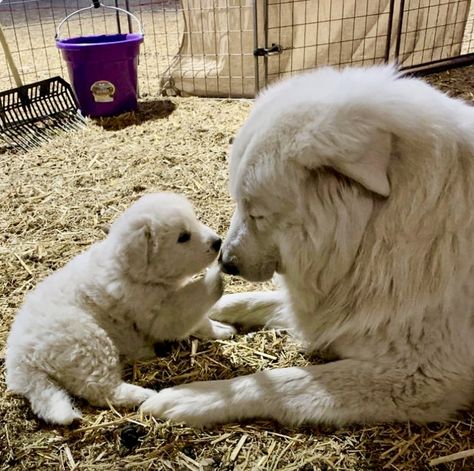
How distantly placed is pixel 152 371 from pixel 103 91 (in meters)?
3.96

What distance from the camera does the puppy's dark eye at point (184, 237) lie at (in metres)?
2.38

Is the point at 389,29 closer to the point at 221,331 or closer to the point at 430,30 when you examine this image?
the point at 430,30

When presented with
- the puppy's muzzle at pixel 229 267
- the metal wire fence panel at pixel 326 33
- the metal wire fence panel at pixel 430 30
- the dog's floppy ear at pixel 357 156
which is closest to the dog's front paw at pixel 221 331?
the puppy's muzzle at pixel 229 267

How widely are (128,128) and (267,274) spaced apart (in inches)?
147

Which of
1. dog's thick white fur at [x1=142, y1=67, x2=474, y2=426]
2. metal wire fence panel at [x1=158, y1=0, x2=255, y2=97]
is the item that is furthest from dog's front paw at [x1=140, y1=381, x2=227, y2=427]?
metal wire fence panel at [x1=158, y1=0, x2=255, y2=97]

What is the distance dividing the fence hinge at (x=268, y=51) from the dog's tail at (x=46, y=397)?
4427mm

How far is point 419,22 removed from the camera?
6988mm

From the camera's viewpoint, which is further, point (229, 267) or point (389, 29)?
point (389, 29)

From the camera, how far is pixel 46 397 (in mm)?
2125

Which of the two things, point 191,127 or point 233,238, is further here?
point 191,127

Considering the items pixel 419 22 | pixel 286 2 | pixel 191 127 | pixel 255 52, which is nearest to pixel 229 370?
pixel 191 127

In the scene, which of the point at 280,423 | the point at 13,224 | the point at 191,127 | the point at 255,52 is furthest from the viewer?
the point at 255,52

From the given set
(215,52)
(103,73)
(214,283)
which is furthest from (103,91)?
(214,283)

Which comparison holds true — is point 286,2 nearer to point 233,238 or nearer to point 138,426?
point 233,238
